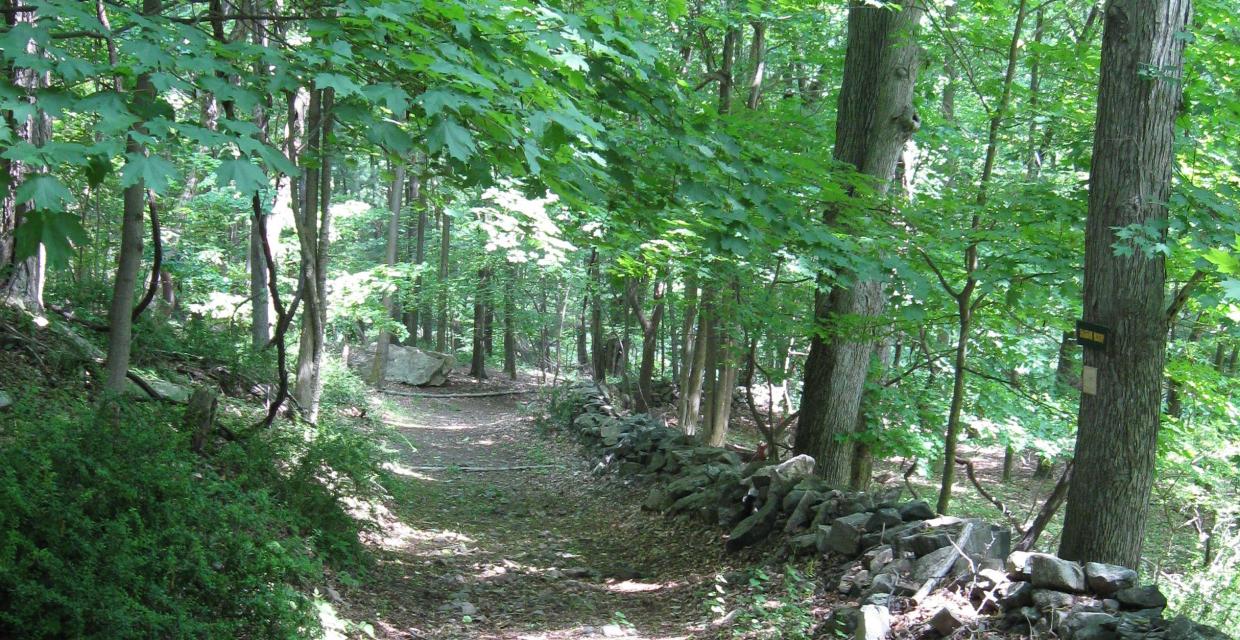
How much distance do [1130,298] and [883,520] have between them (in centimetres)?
212

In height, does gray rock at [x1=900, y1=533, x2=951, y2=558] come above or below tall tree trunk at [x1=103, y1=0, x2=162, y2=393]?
below

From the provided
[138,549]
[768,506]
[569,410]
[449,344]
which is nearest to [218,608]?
[138,549]

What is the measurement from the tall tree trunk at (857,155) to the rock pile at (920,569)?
1.36ft

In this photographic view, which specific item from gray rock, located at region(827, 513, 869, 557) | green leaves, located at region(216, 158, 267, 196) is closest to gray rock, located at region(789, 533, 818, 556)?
gray rock, located at region(827, 513, 869, 557)

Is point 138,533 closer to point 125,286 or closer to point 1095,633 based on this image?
point 125,286

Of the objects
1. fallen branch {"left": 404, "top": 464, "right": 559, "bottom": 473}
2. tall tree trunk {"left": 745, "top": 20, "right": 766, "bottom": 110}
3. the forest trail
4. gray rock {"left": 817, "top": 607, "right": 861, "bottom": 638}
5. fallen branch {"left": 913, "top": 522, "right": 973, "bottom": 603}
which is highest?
tall tree trunk {"left": 745, "top": 20, "right": 766, "bottom": 110}

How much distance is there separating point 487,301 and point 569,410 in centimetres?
707

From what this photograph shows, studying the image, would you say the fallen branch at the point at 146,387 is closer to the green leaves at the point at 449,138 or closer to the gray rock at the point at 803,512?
the green leaves at the point at 449,138

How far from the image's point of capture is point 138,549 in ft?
11.4

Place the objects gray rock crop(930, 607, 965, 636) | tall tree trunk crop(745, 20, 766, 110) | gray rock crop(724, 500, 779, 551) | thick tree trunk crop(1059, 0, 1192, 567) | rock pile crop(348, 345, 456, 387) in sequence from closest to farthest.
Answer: gray rock crop(930, 607, 965, 636)
thick tree trunk crop(1059, 0, 1192, 567)
gray rock crop(724, 500, 779, 551)
tall tree trunk crop(745, 20, 766, 110)
rock pile crop(348, 345, 456, 387)

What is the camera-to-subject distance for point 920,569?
15.4ft

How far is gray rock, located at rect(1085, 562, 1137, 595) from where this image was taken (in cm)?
396

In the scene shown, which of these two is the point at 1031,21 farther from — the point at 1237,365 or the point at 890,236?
the point at 890,236

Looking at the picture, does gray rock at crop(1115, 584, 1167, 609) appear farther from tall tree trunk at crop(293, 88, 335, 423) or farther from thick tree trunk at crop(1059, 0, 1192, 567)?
tall tree trunk at crop(293, 88, 335, 423)
